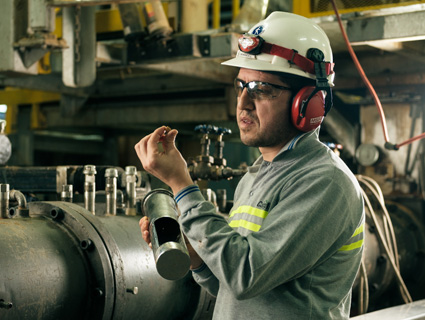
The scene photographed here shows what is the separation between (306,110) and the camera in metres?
1.45

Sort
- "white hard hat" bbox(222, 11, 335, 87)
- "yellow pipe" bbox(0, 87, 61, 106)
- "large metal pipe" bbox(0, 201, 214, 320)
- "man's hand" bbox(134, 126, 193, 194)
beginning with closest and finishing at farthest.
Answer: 1. "man's hand" bbox(134, 126, 193, 194)
2. "white hard hat" bbox(222, 11, 335, 87)
3. "large metal pipe" bbox(0, 201, 214, 320)
4. "yellow pipe" bbox(0, 87, 61, 106)

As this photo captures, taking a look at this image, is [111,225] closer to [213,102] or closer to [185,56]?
[185,56]

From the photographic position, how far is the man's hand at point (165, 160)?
1386 millimetres

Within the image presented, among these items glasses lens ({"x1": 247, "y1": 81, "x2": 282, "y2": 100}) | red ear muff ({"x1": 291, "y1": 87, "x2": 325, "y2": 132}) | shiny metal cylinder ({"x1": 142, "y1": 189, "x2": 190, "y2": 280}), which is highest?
glasses lens ({"x1": 247, "y1": 81, "x2": 282, "y2": 100})

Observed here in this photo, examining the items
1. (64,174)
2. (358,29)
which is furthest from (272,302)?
(358,29)

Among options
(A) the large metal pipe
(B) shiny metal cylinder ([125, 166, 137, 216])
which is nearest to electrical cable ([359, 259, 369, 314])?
(A) the large metal pipe

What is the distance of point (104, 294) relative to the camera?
2.00m

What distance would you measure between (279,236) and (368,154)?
2.73 metres

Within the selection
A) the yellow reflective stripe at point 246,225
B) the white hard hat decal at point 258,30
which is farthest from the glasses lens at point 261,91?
the yellow reflective stripe at point 246,225

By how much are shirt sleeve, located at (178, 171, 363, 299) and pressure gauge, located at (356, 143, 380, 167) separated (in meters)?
2.61

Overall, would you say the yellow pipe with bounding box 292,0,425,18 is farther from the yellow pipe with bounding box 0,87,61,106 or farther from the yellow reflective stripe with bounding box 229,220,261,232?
the yellow pipe with bounding box 0,87,61,106

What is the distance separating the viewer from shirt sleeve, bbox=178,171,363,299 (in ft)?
4.20

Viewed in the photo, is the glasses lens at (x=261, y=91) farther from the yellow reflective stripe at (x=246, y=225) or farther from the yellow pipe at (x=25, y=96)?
the yellow pipe at (x=25, y=96)

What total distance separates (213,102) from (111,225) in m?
2.78
